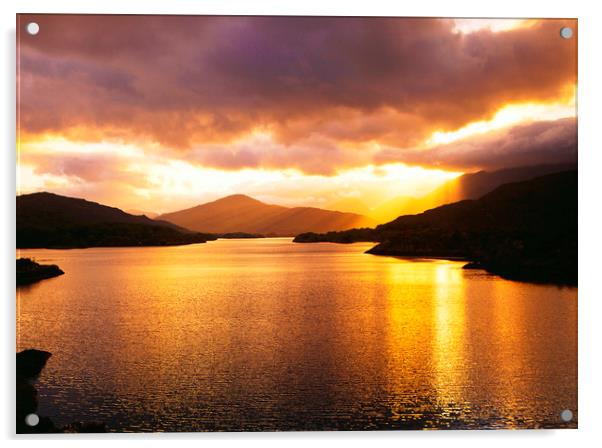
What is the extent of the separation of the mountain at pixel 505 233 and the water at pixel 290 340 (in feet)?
0.74

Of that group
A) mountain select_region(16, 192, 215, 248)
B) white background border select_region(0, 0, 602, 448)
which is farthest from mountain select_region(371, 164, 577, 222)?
mountain select_region(16, 192, 215, 248)

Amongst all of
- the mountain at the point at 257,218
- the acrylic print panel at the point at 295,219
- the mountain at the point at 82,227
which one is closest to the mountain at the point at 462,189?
the acrylic print panel at the point at 295,219

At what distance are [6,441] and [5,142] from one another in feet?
13.2

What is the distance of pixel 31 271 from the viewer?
287 inches

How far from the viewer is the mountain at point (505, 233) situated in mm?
7578

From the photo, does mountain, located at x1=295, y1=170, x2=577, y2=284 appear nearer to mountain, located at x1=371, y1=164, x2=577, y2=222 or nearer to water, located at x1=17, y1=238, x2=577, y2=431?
mountain, located at x1=371, y1=164, x2=577, y2=222

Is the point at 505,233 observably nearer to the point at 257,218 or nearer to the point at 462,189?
the point at 462,189

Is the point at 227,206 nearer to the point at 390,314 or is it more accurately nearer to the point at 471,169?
the point at 390,314

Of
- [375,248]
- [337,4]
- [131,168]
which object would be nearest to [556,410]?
[375,248]

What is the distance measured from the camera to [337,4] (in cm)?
746

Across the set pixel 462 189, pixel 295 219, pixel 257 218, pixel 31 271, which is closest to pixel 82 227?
pixel 31 271

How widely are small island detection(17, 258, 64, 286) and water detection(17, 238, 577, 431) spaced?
11cm
